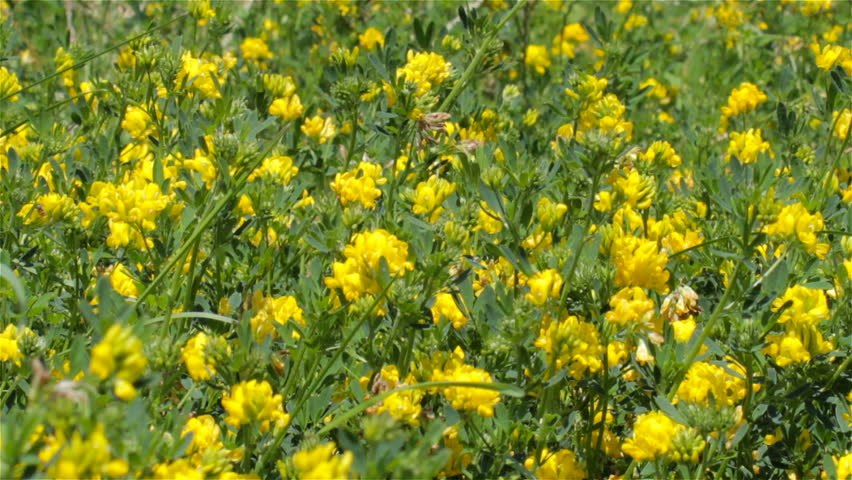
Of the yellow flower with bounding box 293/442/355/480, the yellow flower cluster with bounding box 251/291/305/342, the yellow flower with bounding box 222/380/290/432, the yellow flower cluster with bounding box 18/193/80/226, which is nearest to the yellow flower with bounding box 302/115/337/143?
the yellow flower cluster with bounding box 18/193/80/226

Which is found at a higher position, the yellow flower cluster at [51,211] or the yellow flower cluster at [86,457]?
the yellow flower cluster at [86,457]

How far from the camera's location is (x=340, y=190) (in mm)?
2711

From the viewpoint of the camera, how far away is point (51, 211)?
8.38ft

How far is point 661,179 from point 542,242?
107cm

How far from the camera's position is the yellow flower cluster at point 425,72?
278 cm

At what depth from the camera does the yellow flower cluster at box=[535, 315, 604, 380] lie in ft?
6.37

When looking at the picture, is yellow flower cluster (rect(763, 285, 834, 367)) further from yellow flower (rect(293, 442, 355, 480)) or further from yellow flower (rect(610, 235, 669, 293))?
yellow flower (rect(293, 442, 355, 480))

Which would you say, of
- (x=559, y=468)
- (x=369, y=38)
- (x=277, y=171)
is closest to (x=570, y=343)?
(x=559, y=468)

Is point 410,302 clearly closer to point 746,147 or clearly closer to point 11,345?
point 11,345

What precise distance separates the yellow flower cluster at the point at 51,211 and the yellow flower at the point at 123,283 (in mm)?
179

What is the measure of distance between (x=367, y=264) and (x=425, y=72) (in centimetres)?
101

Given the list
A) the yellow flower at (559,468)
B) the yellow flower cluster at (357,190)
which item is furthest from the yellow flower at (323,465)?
the yellow flower cluster at (357,190)

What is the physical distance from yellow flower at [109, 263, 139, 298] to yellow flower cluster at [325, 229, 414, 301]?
68 cm

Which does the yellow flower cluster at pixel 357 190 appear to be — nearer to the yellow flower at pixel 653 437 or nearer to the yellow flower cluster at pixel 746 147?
the yellow flower at pixel 653 437
